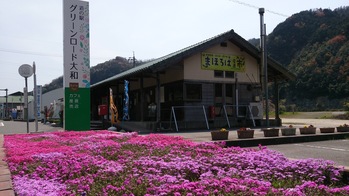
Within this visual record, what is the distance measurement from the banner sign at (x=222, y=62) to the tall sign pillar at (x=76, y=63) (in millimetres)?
6475

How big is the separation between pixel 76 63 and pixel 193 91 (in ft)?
21.0

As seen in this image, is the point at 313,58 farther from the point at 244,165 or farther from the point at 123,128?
the point at 244,165

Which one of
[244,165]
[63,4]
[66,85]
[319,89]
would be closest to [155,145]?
[244,165]

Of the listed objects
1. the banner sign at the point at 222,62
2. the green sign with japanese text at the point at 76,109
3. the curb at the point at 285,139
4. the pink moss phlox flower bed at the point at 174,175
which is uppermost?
the banner sign at the point at 222,62

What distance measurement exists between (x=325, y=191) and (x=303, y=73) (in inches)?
1926

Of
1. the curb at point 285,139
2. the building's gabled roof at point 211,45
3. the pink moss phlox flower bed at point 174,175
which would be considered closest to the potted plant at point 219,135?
the curb at point 285,139

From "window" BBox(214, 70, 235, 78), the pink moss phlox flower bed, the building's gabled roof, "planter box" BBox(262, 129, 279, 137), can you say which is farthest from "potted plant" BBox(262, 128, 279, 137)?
"window" BBox(214, 70, 235, 78)

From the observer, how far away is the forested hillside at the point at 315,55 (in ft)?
147

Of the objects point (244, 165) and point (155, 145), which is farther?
point (155, 145)

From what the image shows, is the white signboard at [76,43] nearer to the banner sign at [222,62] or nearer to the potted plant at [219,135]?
the banner sign at [222,62]

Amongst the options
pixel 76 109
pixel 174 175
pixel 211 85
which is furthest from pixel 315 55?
pixel 174 175

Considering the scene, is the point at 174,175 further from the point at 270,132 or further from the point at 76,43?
the point at 76,43

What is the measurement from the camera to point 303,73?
49094 mm

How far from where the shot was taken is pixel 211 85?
60.0ft
